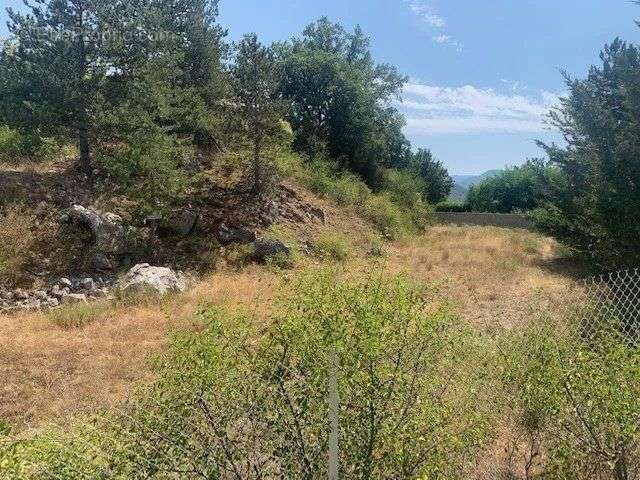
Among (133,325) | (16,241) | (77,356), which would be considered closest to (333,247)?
(133,325)

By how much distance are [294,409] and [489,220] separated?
24.4 meters

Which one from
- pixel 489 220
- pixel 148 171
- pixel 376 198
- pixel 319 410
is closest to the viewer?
pixel 319 410

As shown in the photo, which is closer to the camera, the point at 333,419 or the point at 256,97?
the point at 333,419

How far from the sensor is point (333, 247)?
11.9 metres

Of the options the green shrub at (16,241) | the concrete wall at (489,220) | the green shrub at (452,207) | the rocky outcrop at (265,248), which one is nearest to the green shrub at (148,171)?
the green shrub at (16,241)

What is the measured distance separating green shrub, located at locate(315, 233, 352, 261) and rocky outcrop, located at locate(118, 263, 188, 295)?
3.82 metres

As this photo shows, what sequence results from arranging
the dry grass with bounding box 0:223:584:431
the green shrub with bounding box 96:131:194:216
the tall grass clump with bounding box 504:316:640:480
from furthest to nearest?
the green shrub with bounding box 96:131:194:216, the dry grass with bounding box 0:223:584:431, the tall grass clump with bounding box 504:316:640:480

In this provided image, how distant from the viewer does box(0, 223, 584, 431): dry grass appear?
461 centimetres

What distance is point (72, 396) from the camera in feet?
15.8

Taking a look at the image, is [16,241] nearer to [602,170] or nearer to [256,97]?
[256,97]

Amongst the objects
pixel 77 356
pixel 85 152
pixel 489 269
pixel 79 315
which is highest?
pixel 85 152

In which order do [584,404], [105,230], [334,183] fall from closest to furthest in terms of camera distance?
[584,404] → [105,230] → [334,183]

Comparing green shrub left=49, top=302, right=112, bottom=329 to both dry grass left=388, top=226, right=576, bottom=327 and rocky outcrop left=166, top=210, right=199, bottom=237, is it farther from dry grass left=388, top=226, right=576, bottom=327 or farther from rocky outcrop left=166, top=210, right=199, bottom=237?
dry grass left=388, top=226, right=576, bottom=327

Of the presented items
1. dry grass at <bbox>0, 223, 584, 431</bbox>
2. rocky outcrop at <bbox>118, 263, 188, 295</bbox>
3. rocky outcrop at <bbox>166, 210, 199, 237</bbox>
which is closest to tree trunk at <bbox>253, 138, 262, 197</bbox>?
rocky outcrop at <bbox>166, 210, 199, 237</bbox>
